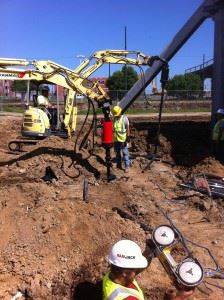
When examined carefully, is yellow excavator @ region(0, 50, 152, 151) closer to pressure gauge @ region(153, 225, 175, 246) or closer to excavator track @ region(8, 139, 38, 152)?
excavator track @ region(8, 139, 38, 152)

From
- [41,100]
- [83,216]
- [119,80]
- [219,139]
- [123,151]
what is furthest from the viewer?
[119,80]

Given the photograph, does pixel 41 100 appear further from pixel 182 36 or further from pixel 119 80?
pixel 119 80

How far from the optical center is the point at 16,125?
26375 millimetres

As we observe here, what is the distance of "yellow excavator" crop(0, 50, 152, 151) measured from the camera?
13750mm

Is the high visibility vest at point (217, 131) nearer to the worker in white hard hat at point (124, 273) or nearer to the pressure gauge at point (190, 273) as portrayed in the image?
the pressure gauge at point (190, 273)

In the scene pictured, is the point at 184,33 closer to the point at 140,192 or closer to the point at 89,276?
the point at 140,192

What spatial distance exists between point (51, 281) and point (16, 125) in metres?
21.1

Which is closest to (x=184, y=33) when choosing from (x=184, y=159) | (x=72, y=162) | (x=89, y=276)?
(x=184, y=159)

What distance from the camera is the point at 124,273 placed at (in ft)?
12.5

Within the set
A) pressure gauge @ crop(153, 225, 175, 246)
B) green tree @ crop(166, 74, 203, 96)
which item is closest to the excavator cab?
pressure gauge @ crop(153, 225, 175, 246)

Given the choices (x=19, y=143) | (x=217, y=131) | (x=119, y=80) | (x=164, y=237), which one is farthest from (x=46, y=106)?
(x=119, y=80)

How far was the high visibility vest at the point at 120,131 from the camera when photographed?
44.9ft

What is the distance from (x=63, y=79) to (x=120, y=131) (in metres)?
2.21

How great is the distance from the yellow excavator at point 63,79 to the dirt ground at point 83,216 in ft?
2.23
